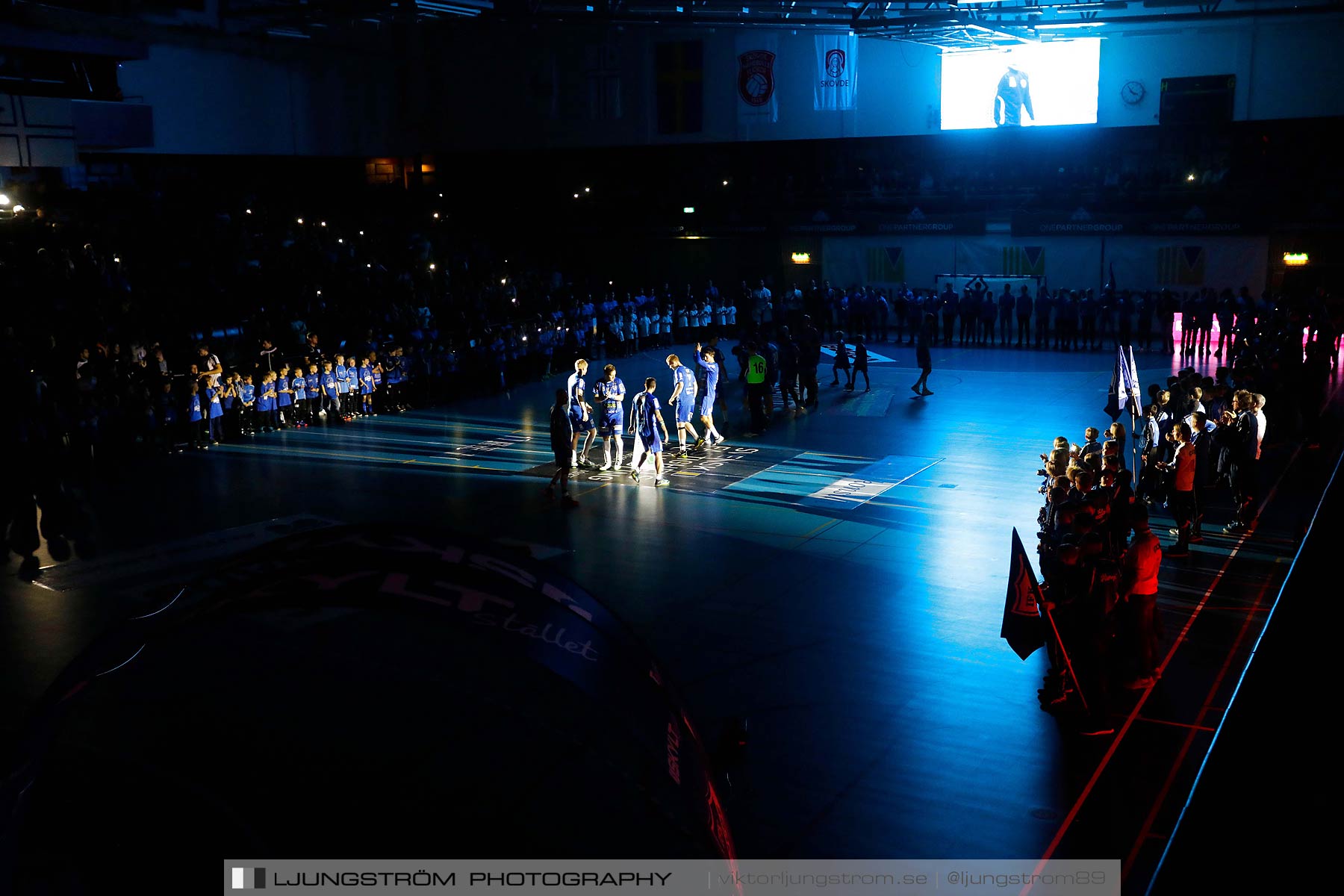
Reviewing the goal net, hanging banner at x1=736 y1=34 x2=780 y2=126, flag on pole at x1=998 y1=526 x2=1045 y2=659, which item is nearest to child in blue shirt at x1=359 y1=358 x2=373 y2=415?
hanging banner at x1=736 y1=34 x2=780 y2=126

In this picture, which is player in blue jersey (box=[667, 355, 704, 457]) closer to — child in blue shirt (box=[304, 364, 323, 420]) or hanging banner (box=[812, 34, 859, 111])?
child in blue shirt (box=[304, 364, 323, 420])

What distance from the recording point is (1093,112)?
33938mm

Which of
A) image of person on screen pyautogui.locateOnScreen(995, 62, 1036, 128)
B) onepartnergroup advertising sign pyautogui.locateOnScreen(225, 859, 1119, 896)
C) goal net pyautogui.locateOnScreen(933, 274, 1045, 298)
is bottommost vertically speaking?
onepartnergroup advertising sign pyautogui.locateOnScreen(225, 859, 1119, 896)

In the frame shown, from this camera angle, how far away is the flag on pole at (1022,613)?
30.2ft

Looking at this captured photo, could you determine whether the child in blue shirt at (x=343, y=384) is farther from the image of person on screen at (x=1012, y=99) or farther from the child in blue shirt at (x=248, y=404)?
the image of person on screen at (x=1012, y=99)

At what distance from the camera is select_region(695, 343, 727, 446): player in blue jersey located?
19156 mm

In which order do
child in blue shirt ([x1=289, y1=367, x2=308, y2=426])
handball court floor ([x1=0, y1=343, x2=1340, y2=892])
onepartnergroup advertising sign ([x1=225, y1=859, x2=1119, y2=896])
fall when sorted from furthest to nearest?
child in blue shirt ([x1=289, y1=367, x2=308, y2=426]) → handball court floor ([x1=0, y1=343, x2=1340, y2=892]) → onepartnergroup advertising sign ([x1=225, y1=859, x2=1119, y2=896])

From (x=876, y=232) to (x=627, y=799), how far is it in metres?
32.0

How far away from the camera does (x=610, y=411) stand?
17312mm

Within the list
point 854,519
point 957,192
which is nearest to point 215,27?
point 957,192

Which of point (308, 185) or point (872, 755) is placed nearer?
point (872, 755)

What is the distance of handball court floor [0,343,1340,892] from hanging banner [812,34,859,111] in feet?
40.0

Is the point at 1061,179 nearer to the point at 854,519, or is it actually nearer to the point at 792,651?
the point at 854,519

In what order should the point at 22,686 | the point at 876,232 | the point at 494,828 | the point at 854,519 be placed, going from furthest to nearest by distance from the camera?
the point at 876,232, the point at 854,519, the point at 22,686, the point at 494,828
